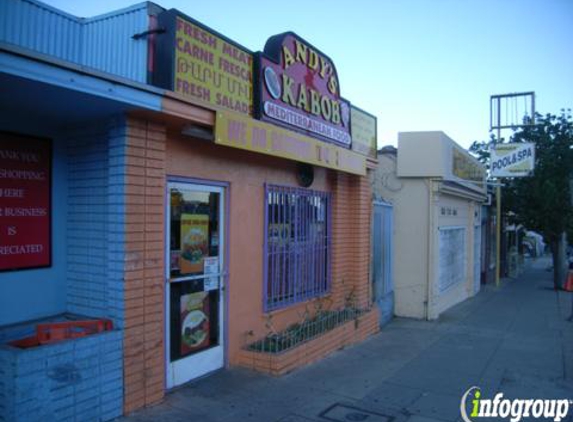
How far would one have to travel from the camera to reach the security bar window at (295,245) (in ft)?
24.1

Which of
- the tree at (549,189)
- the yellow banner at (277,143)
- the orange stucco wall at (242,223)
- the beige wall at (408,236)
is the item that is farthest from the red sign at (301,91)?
the tree at (549,189)

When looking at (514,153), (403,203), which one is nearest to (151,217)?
(403,203)

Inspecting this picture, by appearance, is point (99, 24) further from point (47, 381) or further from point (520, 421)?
point (520, 421)

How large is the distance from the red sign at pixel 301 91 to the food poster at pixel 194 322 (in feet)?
7.82

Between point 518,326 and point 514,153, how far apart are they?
277 inches

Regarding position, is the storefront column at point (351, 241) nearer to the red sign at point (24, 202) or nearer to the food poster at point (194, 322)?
the food poster at point (194, 322)

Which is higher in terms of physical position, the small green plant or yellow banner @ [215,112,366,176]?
yellow banner @ [215,112,366,176]

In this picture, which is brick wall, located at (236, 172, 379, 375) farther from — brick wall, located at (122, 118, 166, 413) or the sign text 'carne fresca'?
brick wall, located at (122, 118, 166, 413)

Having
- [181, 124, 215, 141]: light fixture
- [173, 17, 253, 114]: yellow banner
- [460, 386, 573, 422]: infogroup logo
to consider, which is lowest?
[460, 386, 573, 422]: infogroup logo

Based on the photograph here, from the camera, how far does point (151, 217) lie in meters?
5.05

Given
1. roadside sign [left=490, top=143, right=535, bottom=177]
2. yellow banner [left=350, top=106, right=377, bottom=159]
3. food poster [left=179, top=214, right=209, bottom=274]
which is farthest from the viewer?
roadside sign [left=490, top=143, right=535, bottom=177]

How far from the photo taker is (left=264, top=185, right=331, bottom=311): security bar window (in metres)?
7.35

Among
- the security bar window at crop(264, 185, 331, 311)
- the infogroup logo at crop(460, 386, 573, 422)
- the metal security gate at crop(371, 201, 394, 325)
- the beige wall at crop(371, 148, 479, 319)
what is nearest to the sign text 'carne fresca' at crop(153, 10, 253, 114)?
the security bar window at crop(264, 185, 331, 311)

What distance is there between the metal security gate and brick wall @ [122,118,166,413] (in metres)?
5.67
